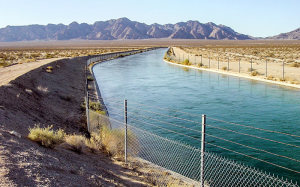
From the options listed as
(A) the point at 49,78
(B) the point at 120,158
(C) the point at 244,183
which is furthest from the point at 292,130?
(A) the point at 49,78

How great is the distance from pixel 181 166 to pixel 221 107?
9.77m

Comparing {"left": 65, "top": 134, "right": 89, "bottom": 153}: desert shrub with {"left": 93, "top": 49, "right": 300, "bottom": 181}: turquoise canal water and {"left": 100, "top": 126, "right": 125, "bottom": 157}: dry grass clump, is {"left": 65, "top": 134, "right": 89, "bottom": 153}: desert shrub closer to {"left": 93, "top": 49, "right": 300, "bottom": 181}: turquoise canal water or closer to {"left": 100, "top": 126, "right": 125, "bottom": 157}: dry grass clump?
{"left": 100, "top": 126, "right": 125, "bottom": 157}: dry grass clump

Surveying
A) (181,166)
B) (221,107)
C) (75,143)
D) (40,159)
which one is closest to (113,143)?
(75,143)

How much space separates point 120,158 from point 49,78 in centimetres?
1703

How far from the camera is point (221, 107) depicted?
1950 centimetres

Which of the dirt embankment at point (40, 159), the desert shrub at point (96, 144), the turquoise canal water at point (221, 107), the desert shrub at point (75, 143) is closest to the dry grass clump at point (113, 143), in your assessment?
the desert shrub at point (96, 144)

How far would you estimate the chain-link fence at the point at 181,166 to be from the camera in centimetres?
901

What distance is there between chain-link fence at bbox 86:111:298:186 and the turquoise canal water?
3.41ft

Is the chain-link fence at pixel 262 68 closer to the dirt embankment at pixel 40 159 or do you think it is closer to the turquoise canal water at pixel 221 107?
the turquoise canal water at pixel 221 107

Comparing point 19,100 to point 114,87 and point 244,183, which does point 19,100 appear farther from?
point 114,87

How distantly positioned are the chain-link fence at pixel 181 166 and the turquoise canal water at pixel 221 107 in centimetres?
104

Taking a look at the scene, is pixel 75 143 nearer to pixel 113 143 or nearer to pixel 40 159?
pixel 113 143

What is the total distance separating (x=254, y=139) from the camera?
13.7 meters

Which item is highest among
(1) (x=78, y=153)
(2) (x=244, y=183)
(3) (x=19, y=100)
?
(3) (x=19, y=100)
